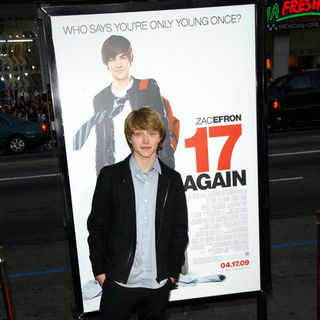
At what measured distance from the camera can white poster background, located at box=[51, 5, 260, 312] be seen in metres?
2.80

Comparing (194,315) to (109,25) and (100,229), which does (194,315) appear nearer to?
(100,229)

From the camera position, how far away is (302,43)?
82.0 ft

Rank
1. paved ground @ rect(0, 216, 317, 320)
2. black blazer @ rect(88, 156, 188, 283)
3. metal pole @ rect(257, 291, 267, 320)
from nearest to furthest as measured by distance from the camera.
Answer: black blazer @ rect(88, 156, 188, 283), metal pole @ rect(257, 291, 267, 320), paved ground @ rect(0, 216, 317, 320)

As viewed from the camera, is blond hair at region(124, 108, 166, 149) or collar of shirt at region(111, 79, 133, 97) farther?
collar of shirt at region(111, 79, 133, 97)

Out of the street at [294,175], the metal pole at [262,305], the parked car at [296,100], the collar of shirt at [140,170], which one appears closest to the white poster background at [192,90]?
the metal pole at [262,305]

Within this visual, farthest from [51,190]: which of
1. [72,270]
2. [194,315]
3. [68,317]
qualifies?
[72,270]

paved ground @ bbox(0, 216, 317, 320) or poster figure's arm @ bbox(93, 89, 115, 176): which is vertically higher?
poster figure's arm @ bbox(93, 89, 115, 176)

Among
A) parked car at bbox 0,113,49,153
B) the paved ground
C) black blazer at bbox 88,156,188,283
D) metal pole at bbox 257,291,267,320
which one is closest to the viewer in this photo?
black blazer at bbox 88,156,188,283

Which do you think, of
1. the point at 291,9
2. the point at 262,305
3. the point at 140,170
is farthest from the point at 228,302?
the point at 291,9

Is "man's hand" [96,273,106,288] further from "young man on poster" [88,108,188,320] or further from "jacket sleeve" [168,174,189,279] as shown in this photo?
"jacket sleeve" [168,174,189,279]

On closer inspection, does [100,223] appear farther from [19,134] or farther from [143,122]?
[19,134]

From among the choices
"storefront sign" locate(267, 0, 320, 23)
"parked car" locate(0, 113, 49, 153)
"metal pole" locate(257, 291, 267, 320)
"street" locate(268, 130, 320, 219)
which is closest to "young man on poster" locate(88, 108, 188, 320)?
"metal pole" locate(257, 291, 267, 320)

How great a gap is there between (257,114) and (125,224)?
1.31 m

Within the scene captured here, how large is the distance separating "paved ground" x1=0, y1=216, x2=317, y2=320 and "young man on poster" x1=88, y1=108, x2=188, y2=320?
A: 63 cm
